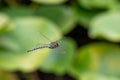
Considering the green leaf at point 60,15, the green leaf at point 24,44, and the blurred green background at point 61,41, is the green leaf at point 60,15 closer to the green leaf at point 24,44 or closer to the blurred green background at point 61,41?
the blurred green background at point 61,41

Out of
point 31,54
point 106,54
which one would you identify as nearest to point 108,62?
point 106,54

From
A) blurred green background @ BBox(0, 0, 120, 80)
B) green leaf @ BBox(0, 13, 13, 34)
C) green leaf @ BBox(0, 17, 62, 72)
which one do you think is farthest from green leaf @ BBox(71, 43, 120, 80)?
green leaf @ BBox(0, 13, 13, 34)

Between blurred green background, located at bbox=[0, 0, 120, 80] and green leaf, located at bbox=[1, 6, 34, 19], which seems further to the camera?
green leaf, located at bbox=[1, 6, 34, 19]

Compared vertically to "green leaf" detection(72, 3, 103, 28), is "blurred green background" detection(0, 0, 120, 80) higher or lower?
lower

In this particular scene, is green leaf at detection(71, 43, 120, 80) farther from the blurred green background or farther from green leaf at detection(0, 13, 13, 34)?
green leaf at detection(0, 13, 13, 34)

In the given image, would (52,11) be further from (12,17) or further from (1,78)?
(1,78)

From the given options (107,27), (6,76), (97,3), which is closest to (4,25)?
(6,76)

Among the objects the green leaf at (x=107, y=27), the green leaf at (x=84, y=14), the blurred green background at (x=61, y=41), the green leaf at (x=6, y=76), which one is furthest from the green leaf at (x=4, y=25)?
the green leaf at (x=84, y=14)

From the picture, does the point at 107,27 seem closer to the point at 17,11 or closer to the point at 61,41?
the point at 61,41
